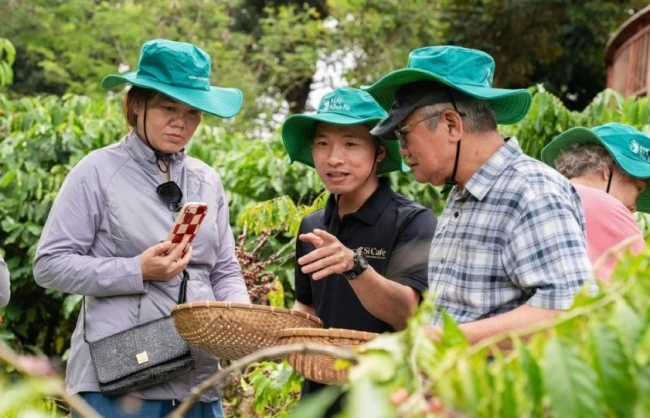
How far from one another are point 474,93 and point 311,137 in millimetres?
1309

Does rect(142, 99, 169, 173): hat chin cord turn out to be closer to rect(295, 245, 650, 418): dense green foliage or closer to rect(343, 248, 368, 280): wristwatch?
rect(343, 248, 368, 280): wristwatch

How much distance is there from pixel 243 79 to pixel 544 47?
5.57 meters

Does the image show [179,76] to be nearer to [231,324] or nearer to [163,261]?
[163,261]

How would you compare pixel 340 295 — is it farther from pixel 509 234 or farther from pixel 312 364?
pixel 509 234

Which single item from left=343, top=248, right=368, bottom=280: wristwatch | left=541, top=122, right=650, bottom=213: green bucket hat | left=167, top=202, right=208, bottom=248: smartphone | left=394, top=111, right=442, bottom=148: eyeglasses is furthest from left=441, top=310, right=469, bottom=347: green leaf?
left=541, top=122, right=650, bottom=213: green bucket hat

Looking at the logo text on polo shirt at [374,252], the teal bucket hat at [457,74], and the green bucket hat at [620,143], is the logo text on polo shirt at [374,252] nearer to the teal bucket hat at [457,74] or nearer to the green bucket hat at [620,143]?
the teal bucket hat at [457,74]

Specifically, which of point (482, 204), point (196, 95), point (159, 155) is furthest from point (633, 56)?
point (482, 204)

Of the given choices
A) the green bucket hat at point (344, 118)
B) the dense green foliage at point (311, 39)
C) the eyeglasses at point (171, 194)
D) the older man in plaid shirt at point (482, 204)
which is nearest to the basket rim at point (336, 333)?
the older man in plaid shirt at point (482, 204)

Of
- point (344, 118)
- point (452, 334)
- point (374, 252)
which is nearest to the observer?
point (452, 334)

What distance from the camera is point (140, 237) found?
3.81m

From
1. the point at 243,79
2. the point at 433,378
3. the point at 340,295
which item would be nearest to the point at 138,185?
the point at 340,295

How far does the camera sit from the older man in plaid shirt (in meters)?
2.70

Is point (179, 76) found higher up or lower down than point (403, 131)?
higher up

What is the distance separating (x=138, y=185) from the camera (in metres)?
3.86
